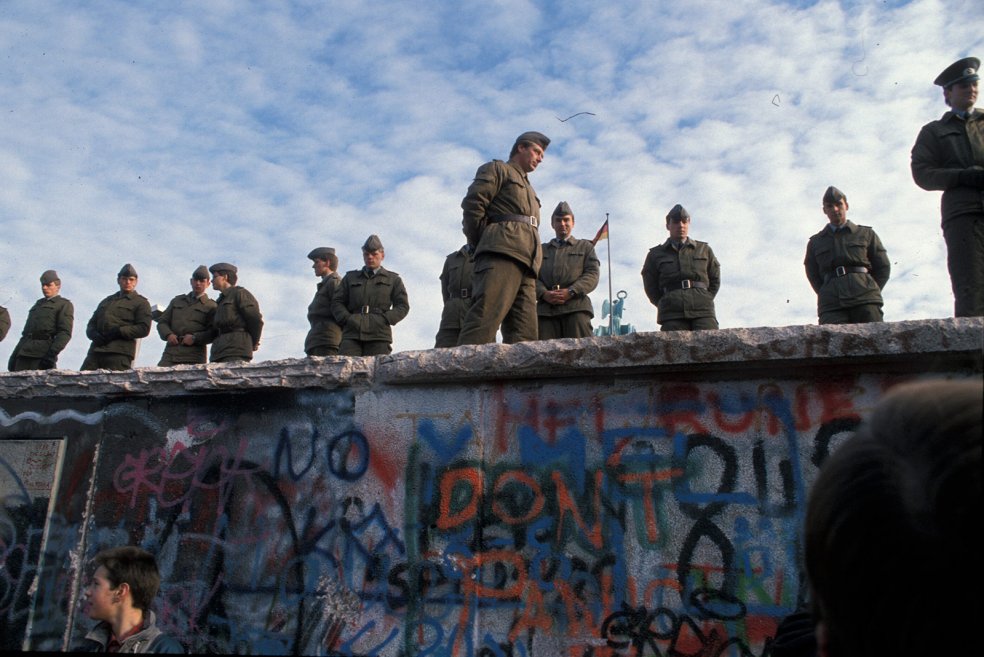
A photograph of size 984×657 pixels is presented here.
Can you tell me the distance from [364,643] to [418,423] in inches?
45.9

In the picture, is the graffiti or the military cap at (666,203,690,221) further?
the military cap at (666,203,690,221)

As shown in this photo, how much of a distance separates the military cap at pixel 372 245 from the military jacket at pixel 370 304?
10.7 inches

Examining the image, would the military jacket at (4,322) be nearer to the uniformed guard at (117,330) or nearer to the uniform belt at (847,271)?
the uniformed guard at (117,330)

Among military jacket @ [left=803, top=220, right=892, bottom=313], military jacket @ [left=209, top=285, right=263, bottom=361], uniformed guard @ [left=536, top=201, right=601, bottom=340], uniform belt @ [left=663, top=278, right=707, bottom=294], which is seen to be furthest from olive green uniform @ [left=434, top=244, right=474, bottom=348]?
military jacket @ [left=803, top=220, right=892, bottom=313]

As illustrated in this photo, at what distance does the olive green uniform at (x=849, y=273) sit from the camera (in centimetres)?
630

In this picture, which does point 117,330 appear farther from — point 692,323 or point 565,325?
point 692,323

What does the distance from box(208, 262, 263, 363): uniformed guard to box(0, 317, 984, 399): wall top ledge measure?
280cm

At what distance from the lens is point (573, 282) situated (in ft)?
23.0

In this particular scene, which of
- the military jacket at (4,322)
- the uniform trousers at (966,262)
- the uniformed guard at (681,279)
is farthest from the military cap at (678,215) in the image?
the military jacket at (4,322)

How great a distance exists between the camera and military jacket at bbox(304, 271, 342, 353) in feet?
27.7

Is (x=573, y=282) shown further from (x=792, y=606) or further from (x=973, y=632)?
(x=973, y=632)

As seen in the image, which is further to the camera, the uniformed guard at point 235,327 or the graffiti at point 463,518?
the uniformed guard at point 235,327

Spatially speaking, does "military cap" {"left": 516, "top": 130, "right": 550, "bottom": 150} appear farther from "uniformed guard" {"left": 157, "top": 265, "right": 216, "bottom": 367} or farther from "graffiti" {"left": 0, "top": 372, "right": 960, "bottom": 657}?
"uniformed guard" {"left": 157, "top": 265, "right": 216, "bottom": 367}

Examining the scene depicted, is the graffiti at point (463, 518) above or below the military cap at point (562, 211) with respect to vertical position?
below
